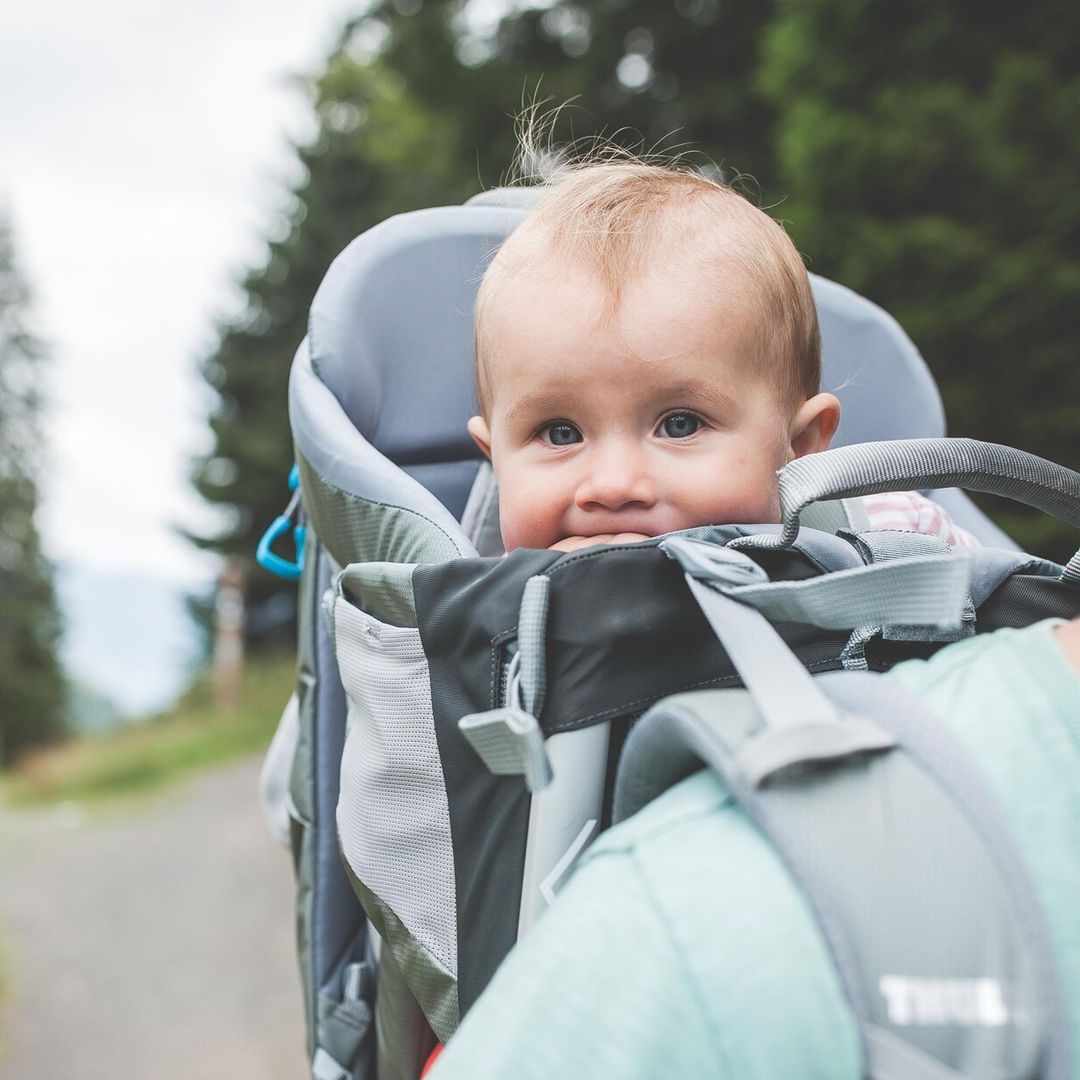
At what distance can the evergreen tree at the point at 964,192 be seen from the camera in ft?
13.0

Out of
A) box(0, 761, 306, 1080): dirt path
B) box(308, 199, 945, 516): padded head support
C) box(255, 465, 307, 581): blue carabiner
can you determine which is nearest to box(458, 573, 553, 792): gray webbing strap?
box(308, 199, 945, 516): padded head support

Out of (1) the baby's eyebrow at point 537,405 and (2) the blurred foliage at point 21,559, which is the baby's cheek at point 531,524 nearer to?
(1) the baby's eyebrow at point 537,405

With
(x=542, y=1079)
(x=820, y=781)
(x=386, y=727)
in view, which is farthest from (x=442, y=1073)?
(x=386, y=727)

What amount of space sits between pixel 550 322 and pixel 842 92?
392cm

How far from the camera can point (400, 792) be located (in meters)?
1.09

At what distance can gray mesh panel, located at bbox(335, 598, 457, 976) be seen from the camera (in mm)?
1048

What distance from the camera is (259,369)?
44.9 feet

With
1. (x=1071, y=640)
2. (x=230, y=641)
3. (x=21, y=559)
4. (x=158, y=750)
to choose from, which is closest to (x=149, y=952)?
(x=1071, y=640)

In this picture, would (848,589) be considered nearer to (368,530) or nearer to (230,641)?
(368,530)

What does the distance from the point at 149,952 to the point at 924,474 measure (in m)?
4.04

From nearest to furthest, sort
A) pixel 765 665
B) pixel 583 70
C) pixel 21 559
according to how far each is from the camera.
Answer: pixel 765 665 → pixel 583 70 → pixel 21 559

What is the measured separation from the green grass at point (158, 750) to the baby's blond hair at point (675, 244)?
670 centimetres

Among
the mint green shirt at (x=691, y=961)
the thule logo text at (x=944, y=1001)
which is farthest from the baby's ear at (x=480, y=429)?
the thule logo text at (x=944, y=1001)

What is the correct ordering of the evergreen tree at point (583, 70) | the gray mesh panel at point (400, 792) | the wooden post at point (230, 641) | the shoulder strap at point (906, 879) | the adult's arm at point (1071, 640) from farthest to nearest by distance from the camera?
1. the wooden post at point (230, 641)
2. the evergreen tree at point (583, 70)
3. the gray mesh panel at point (400, 792)
4. the adult's arm at point (1071, 640)
5. the shoulder strap at point (906, 879)
